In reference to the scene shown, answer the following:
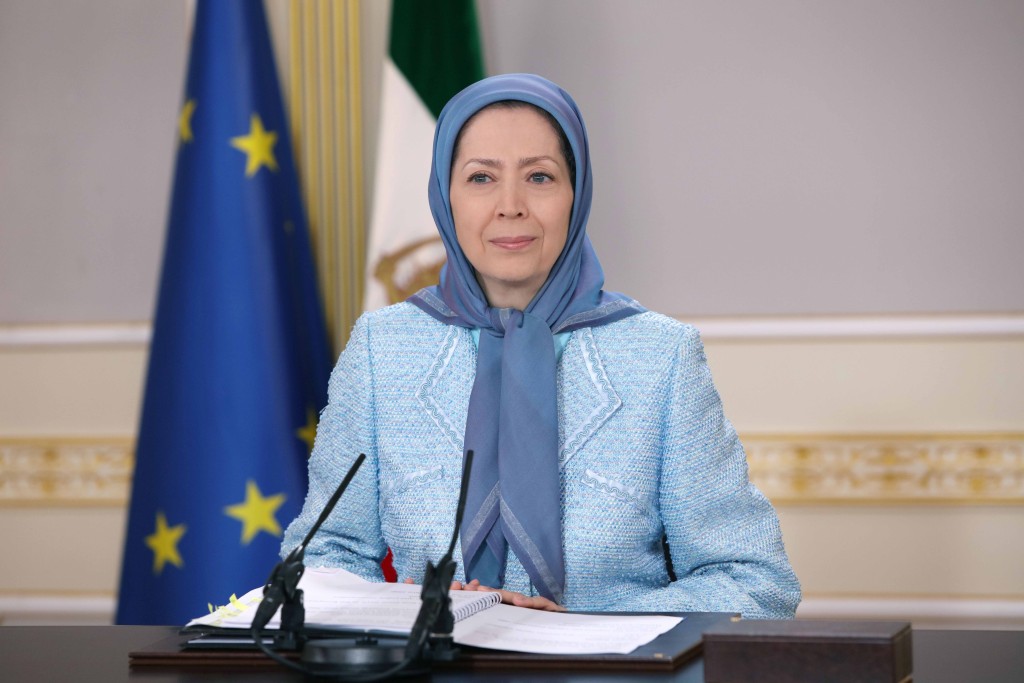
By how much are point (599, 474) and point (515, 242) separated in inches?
15.1

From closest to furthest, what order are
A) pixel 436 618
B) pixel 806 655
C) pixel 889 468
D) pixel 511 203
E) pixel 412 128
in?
pixel 806 655 < pixel 436 618 < pixel 511 203 < pixel 412 128 < pixel 889 468

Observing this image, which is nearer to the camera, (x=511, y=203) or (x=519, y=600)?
(x=519, y=600)

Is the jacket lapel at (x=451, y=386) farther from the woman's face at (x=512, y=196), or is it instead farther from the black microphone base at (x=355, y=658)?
the black microphone base at (x=355, y=658)

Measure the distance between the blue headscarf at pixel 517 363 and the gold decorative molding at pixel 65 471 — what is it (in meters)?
1.79

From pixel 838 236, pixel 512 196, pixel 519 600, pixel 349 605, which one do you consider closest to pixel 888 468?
pixel 838 236

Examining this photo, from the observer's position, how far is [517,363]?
181 centimetres

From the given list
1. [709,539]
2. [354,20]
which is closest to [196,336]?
[354,20]

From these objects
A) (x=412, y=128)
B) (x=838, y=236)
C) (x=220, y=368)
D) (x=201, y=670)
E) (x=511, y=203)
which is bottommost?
(x=201, y=670)

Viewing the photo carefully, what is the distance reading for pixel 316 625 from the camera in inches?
48.4

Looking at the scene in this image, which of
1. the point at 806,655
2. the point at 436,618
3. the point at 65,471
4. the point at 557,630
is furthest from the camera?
the point at 65,471

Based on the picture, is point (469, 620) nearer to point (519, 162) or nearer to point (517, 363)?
point (517, 363)

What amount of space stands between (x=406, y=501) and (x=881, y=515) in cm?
180

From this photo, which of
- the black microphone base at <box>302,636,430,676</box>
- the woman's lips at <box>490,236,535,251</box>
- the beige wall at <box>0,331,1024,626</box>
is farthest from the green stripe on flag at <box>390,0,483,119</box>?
the black microphone base at <box>302,636,430,676</box>

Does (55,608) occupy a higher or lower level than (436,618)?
lower
